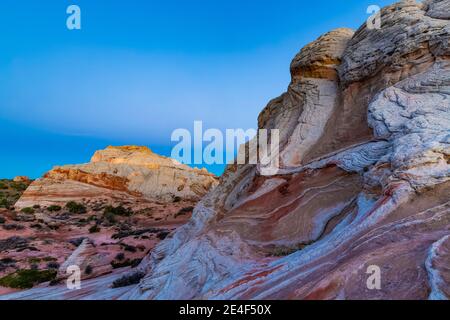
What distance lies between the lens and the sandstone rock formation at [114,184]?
3984 cm

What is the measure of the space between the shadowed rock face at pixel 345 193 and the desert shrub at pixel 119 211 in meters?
22.6

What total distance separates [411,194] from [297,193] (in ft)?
13.0

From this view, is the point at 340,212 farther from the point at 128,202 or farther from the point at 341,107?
the point at 128,202

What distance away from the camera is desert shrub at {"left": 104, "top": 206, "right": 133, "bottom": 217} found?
112 ft

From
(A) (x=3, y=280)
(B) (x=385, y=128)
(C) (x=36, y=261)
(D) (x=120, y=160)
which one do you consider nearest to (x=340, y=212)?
(B) (x=385, y=128)

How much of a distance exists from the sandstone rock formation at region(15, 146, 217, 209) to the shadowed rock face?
32292 millimetres

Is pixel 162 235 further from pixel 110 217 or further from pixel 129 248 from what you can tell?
pixel 110 217

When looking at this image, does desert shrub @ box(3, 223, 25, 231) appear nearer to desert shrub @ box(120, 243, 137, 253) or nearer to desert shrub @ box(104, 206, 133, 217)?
desert shrub @ box(104, 206, 133, 217)

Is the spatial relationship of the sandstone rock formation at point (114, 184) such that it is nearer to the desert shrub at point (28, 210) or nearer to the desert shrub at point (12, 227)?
the desert shrub at point (28, 210)

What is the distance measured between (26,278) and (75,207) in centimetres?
2445

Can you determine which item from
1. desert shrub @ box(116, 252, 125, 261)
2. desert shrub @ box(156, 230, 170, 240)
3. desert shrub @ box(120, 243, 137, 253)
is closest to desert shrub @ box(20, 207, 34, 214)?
desert shrub @ box(156, 230, 170, 240)

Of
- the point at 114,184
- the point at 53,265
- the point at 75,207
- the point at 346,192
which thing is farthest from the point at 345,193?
the point at 114,184

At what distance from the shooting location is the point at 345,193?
320 inches

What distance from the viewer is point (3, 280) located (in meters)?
13.1
